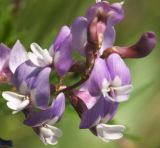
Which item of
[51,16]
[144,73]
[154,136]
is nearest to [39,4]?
[51,16]

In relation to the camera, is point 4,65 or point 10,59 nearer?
point 10,59

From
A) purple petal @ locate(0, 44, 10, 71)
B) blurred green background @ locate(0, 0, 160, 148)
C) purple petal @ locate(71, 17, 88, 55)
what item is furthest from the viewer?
blurred green background @ locate(0, 0, 160, 148)

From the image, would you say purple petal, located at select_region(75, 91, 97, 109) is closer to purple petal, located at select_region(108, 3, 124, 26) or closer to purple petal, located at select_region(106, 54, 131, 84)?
purple petal, located at select_region(106, 54, 131, 84)

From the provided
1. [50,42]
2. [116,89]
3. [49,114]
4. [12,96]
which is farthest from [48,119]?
[50,42]

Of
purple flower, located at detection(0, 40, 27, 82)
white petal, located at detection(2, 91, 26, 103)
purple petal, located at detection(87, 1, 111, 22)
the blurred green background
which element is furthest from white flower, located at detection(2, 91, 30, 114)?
the blurred green background

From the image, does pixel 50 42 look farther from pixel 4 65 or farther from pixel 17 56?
pixel 17 56

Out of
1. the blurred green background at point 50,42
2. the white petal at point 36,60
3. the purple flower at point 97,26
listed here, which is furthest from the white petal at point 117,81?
the blurred green background at point 50,42

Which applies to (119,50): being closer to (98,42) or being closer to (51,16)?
(98,42)
